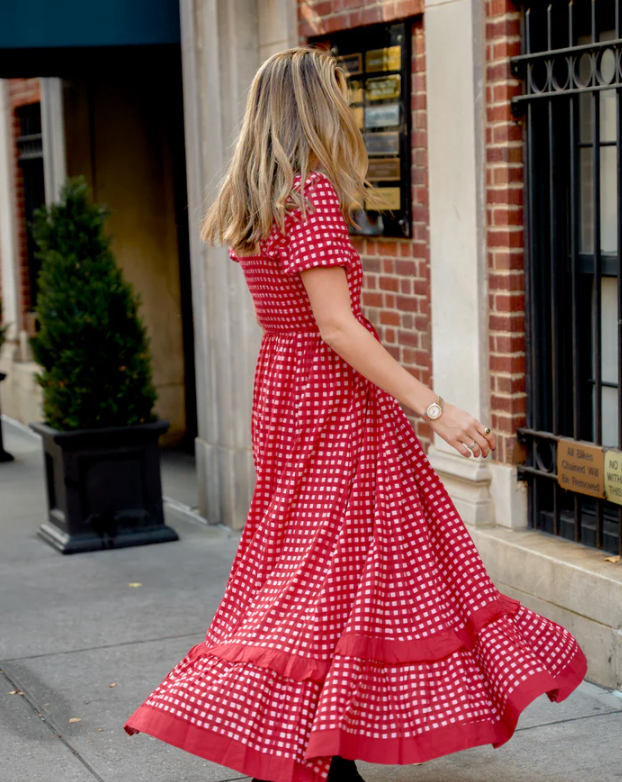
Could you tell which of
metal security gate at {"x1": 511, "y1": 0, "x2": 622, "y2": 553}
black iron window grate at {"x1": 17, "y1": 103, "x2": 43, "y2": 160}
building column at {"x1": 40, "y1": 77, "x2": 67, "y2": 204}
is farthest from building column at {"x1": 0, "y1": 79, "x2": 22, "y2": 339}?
metal security gate at {"x1": 511, "y1": 0, "x2": 622, "y2": 553}

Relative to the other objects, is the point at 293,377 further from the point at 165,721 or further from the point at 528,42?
the point at 528,42

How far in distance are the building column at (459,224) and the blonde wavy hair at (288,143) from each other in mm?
1901

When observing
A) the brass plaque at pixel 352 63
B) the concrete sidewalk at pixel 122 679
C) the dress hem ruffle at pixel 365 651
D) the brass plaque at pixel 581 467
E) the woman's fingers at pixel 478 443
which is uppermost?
the brass plaque at pixel 352 63

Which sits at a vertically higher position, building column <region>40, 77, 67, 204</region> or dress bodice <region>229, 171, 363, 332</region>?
building column <region>40, 77, 67, 204</region>

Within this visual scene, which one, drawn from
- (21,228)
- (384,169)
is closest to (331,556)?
(384,169)

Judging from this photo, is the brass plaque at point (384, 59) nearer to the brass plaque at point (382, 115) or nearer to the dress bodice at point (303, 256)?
the brass plaque at point (382, 115)

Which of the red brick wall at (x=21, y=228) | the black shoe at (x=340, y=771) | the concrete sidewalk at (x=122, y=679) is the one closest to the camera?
the black shoe at (x=340, y=771)

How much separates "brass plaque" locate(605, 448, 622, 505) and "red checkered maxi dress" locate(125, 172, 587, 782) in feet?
4.25

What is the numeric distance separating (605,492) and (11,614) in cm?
270

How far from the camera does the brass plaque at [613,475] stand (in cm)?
454

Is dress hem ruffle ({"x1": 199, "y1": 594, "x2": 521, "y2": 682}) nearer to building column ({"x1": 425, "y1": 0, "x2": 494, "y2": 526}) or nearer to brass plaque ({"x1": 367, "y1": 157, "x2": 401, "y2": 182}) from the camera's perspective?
building column ({"x1": 425, "y1": 0, "x2": 494, "y2": 526})

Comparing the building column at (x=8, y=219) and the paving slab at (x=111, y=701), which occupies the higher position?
the building column at (x=8, y=219)

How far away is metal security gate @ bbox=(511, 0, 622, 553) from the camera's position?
185 inches

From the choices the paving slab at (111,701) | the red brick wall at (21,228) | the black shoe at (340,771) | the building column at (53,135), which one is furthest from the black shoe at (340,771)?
the red brick wall at (21,228)
